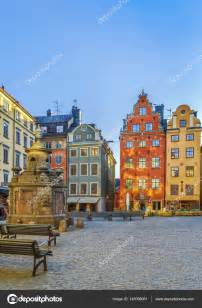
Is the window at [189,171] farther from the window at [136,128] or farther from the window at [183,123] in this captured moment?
the window at [136,128]

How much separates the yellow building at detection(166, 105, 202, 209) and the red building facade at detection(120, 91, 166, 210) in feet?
3.68

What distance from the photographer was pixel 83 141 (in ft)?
173

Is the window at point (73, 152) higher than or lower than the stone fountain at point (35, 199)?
higher

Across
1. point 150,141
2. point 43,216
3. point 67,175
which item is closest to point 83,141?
point 67,175

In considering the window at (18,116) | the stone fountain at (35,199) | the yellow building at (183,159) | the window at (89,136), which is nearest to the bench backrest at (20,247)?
the stone fountain at (35,199)

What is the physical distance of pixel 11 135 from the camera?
43344 mm

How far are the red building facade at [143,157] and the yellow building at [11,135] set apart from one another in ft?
47.9

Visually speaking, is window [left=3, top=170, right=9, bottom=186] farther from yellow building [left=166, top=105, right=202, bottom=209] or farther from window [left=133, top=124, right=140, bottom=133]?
yellow building [left=166, top=105, right=202, bottom=209]

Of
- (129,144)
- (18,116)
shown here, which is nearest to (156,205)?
(129,144)

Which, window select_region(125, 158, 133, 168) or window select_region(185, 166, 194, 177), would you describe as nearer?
window select_region(185, 166, 194, 177)

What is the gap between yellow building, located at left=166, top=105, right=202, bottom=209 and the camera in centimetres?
4931

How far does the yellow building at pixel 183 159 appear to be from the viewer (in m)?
49.3

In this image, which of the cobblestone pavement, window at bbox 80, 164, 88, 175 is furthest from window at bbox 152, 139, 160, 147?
the cobblestone pavement
